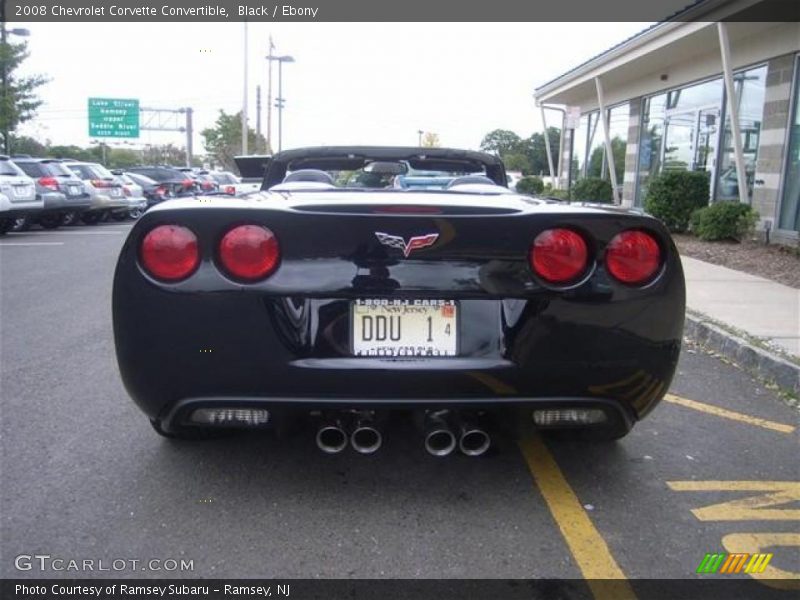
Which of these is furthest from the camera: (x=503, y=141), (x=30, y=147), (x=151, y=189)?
(x=503, y=141)

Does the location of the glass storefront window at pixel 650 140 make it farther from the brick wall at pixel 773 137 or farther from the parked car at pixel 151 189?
the parked car at pixel 151 189

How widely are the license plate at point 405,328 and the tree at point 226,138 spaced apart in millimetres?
60920

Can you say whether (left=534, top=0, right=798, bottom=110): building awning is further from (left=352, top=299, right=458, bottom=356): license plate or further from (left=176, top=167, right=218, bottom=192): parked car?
(left=176, top=167, right=218, bottom=192): parked car

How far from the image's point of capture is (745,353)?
4875mm

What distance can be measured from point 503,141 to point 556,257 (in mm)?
68614

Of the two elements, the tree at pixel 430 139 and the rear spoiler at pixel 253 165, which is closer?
the rear spoiler at pixel 253 165

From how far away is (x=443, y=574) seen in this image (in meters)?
2.26

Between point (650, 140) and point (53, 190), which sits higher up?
point (650, 140)

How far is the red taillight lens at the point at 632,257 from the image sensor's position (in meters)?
2.53

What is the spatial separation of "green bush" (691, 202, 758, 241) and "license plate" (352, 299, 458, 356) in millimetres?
9265

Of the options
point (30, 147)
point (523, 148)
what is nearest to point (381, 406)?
point (30, 147)

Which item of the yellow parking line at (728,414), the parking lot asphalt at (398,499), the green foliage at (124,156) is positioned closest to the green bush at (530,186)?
the yellow parking line at (728,414)

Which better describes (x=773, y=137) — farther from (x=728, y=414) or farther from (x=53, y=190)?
(x=53, y=190)

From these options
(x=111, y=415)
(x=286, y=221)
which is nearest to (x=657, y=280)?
(x=286, y=221)
